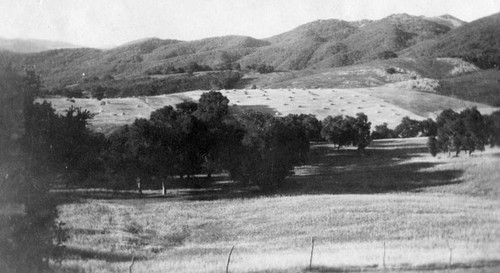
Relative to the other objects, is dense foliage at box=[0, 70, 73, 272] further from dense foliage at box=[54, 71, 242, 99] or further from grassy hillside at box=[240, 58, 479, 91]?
dense foliage at box=[54, 71, 242, 99]

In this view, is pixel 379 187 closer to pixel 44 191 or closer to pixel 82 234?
pixel 82 234

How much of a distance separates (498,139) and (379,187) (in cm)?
2831

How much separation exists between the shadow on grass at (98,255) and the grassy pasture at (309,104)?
97.3 feet

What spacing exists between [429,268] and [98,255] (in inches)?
785

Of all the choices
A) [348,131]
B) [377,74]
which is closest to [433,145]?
[348,131]

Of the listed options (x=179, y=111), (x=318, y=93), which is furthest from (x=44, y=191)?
(x=318, y=93)

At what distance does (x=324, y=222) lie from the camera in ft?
117

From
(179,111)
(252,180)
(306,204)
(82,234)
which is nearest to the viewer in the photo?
(82,234)

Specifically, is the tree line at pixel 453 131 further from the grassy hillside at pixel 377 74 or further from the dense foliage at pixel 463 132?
the grassy hillside at pixel 377 74

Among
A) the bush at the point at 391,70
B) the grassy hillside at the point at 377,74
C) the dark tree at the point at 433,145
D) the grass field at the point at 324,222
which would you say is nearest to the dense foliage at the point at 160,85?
the grassy hillside at the point at 377,74

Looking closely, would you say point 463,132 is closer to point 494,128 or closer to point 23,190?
point 494,128

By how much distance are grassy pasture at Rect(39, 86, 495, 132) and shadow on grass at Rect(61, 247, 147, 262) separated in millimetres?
29670

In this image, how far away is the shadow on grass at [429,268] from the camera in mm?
18856

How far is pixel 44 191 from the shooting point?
19.4 metres
